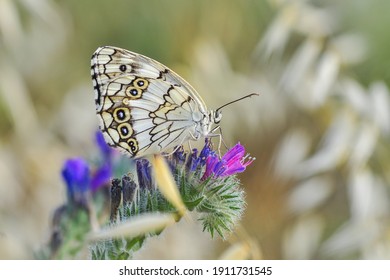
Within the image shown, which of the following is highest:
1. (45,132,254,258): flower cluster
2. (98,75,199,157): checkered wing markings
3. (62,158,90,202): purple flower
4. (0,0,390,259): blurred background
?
(0,0,390,259): blurred background

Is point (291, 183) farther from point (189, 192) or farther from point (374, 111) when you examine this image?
point (189, 192)

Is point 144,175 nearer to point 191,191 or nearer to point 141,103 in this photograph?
point 191,191

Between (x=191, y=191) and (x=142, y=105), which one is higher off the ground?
(x=142, y=105)

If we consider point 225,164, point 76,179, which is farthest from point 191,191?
point 76,179

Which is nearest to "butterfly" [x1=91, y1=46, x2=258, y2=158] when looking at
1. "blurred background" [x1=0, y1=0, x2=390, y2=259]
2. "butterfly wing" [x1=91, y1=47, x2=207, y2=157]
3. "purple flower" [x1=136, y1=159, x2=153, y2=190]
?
"butterfly wing" [x1=91, y1=47, x2=207, y2=157]

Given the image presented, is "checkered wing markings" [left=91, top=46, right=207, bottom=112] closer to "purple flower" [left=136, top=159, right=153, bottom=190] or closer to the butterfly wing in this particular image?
the butterfly wing

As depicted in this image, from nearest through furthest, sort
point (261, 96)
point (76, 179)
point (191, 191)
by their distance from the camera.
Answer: point (191, 191), point (76, 179), point (261, 96)

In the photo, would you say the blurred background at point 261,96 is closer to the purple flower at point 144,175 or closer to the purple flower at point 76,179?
the purple flower at point 76,179
